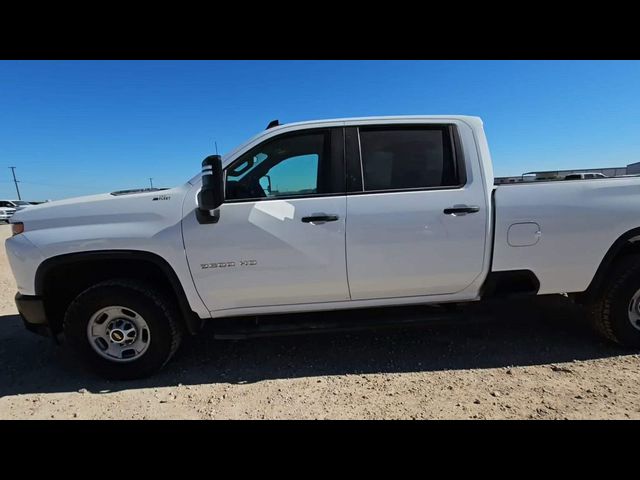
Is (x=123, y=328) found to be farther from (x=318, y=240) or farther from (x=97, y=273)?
(x=318, y=240)

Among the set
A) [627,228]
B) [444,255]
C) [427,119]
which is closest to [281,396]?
[444,255]

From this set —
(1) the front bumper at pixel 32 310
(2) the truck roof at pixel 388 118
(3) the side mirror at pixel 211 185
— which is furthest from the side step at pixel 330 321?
(2) the truck roof at pixel 388 118

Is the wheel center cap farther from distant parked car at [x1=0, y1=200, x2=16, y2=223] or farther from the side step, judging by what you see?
distant parked car at [x1=0, y1=200, x2=16, y2=223]

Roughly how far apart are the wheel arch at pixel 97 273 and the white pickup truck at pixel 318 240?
0.04 ft

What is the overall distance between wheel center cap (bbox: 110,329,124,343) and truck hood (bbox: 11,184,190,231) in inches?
36.3

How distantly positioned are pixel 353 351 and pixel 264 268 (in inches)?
49.7

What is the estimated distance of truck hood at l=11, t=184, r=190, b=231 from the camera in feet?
8.86

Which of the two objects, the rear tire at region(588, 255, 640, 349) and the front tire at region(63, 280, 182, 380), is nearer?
the front tire at region(63, 280, 182, 380)

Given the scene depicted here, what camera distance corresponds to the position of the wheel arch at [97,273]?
2.68 m

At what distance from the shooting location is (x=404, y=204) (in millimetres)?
2730

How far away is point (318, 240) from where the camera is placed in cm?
270

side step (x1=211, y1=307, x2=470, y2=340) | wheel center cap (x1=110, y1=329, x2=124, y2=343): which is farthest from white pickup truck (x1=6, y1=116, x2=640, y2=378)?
side step (x1=211, y1=307, x2=470, y2=340)

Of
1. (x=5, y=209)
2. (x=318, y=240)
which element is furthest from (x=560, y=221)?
(x=5, y=209)

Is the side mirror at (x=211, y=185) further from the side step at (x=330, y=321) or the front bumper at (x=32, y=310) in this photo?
the front bumper at (x=32, y=310)
